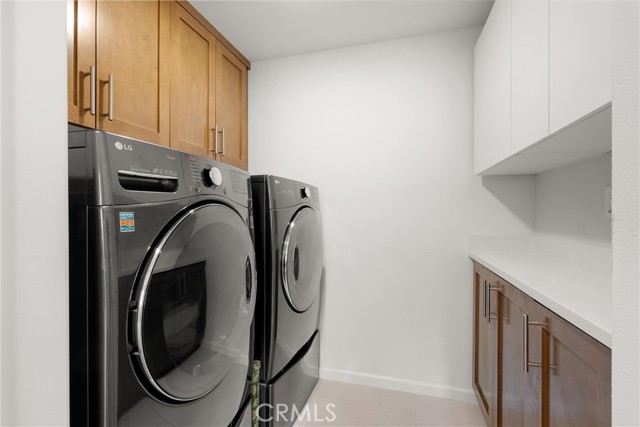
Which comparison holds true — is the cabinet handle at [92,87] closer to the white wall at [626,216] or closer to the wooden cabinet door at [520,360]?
the white wall at [626,216]

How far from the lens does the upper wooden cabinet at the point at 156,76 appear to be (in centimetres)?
122

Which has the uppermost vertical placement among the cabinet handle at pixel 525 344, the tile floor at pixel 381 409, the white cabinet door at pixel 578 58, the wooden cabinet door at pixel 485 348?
the white cabinet door at pixel 578 58

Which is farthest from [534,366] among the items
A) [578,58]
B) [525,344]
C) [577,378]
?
[578,58]

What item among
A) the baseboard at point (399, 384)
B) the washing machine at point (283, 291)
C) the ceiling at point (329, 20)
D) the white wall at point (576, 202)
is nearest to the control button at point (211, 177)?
the washing machine at point (283, 291)

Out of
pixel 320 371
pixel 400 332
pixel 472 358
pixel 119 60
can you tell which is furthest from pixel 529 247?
pixel 119 60

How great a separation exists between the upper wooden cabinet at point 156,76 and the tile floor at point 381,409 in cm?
166

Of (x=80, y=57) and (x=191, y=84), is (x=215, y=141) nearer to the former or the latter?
(x=191, y=84)

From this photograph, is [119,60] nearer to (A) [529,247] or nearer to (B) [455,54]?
(B) [455,54]

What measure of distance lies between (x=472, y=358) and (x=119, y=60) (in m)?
2.45

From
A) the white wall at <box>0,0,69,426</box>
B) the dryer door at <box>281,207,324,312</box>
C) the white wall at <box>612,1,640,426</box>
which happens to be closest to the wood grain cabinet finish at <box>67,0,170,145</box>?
the dryer door at <box>281,207,324,312</box>

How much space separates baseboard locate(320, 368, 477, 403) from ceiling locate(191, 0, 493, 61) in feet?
7.37

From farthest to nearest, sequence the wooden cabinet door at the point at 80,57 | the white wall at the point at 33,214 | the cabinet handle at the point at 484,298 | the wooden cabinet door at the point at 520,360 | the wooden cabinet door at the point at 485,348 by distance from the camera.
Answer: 1. the cabinet handle at the point at 484,298
2. the wooden cabinet door at the point at 485,348
3. the wooden cabinet door at the point at 80,57
4. the wooden cabinet door at the point at 520,360
5. the white wall at the point at 33,214

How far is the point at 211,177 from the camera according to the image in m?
1.07

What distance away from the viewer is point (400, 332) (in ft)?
6.97
